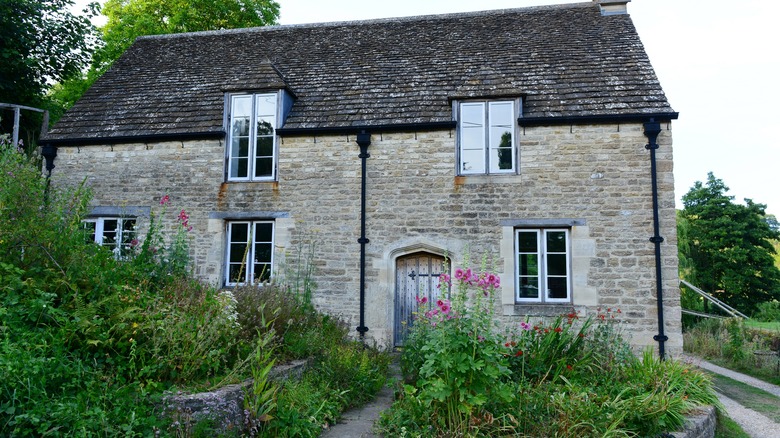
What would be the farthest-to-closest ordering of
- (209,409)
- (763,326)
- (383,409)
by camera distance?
(763,326) < (383,409) < (209,409)

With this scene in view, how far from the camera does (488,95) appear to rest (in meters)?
10.2

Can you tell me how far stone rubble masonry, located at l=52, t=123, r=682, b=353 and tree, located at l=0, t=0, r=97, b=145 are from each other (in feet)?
16.9

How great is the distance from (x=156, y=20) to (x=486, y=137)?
52.0 ft

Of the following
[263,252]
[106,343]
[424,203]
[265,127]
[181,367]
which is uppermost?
[265,127]

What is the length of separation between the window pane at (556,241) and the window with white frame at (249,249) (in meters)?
5.51

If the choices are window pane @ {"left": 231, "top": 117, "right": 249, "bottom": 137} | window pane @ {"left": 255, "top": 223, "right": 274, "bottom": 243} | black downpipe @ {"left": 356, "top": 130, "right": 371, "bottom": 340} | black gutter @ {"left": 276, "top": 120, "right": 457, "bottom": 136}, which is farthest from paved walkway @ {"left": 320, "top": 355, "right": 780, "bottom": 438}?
window pane @ {"left": 231, "top": 117, "right": 249, "bottom": 137}

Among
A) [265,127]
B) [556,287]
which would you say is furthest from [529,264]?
[265,127]

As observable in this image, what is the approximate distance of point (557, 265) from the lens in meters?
9.79

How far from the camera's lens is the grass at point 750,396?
820 cm

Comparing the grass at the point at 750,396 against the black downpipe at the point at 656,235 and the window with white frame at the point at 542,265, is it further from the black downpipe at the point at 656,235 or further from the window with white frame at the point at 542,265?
Answer: the window with white frame at the point at 542,265

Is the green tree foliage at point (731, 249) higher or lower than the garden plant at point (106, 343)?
higher

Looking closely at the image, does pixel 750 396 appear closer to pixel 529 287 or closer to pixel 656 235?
pixel 656 235

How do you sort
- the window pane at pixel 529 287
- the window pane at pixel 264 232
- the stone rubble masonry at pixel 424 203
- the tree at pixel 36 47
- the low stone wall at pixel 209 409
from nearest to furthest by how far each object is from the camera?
the low stone wall at pixel 209 409, the stone rubble masonry at pixel 424 203, the window pane at pixel 529 287, the window pane at pixel 264 232, the tree at pixel 36 47

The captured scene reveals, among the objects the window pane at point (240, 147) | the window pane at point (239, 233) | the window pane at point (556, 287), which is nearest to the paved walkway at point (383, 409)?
the window pane at point (556, 287)
